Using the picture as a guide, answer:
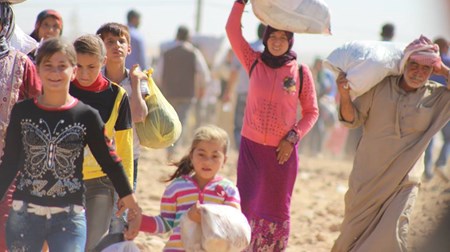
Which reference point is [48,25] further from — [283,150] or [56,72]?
[56,72]

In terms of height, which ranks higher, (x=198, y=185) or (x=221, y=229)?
(x=198, y=185)

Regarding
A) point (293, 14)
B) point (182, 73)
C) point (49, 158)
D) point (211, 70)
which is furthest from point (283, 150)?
point (211, 70)

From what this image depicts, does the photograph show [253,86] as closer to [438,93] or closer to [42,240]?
[438,93]

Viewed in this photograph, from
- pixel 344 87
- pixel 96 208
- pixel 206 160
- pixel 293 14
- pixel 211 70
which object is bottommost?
pixel 211 70

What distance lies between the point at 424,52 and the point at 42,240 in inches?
121

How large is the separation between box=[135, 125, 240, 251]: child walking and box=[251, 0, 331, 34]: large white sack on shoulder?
1445 mm

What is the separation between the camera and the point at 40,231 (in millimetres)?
5688

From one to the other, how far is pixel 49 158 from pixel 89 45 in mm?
938

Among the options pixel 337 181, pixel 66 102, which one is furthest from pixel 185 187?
pixel 337 181

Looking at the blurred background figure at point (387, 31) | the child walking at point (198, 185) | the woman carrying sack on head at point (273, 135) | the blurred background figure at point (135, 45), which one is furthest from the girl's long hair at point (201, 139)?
the blurred background figure at point (135, 45)

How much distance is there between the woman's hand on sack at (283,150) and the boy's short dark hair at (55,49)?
230 cm

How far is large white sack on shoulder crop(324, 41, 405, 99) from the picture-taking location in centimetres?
758

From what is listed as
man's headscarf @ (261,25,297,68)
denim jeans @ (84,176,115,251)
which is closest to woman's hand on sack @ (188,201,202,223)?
denim jeans @ (84,176,115,251)

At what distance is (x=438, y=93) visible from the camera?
303 inches
